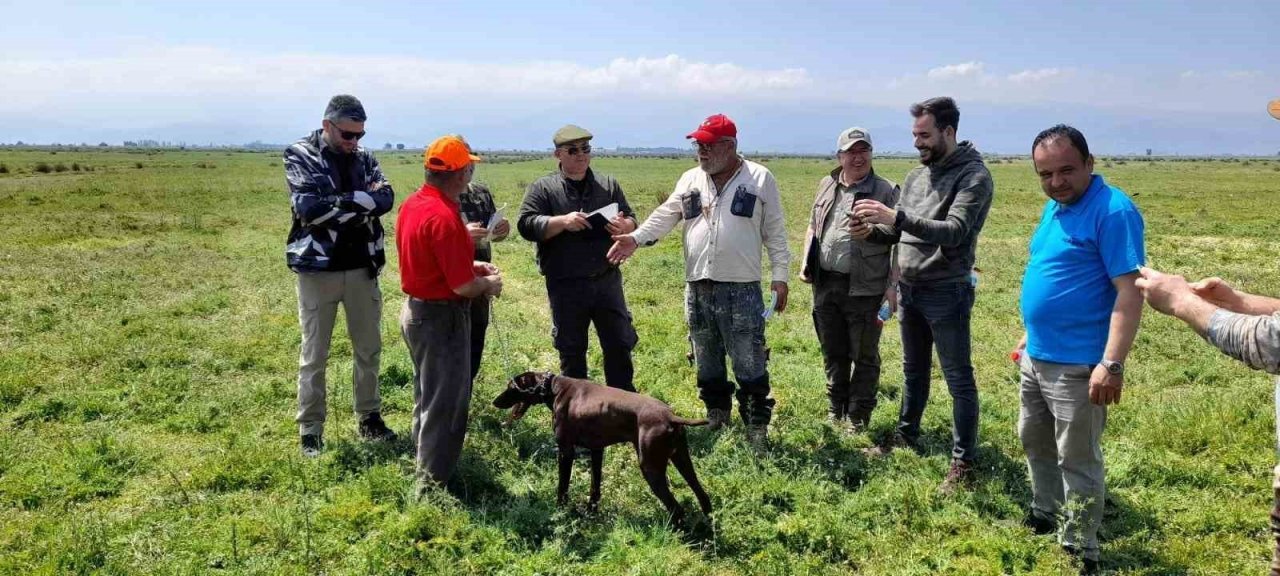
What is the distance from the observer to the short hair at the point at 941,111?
480 cm

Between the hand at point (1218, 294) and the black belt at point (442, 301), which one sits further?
the black belt at point (442, 301)

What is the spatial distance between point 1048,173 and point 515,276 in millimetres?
11038

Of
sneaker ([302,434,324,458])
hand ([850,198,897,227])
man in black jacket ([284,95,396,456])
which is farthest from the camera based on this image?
sneaker ([302,434,324,458])

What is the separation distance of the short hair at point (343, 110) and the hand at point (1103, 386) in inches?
198

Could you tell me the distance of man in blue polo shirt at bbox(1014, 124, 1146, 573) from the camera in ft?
11.5

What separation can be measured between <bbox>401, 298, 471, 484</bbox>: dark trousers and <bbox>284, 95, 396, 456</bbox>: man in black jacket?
1190 mm

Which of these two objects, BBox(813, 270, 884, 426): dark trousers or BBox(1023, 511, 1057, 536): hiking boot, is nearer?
BBox(1023, 511, 1057, 536): hiking boot

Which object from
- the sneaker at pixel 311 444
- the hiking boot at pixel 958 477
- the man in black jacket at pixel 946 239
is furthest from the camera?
the sneaker at pixel 311 444

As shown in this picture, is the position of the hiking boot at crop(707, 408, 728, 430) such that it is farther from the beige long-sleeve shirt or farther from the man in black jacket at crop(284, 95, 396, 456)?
the man in black jacket at crop(284, 95, 396, 456)

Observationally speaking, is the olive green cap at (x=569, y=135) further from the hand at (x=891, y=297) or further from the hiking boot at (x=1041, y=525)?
the hiking boot at (x=1041, y=525)

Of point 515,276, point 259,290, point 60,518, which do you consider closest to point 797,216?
point 515,276

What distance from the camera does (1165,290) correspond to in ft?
9.39

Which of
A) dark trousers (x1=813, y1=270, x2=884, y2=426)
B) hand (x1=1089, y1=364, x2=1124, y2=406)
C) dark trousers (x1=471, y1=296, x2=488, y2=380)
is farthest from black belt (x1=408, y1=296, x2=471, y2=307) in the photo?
hand (x1=1089, y1=364, x2=1124, y2=406)

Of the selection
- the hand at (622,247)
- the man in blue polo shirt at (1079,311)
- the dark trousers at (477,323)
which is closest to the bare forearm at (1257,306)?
the man in blue polo shirt at (1079,311)
